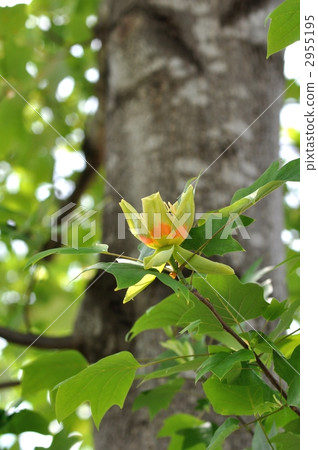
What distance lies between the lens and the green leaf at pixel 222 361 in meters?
0.51

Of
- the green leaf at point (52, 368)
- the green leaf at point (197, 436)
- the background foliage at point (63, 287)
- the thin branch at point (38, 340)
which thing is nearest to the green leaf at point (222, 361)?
the background foliage at point (63, 287)

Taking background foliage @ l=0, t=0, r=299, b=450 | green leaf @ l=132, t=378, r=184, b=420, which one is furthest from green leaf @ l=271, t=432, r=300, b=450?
green leaf @ l=132, t=378, r=184, b=420

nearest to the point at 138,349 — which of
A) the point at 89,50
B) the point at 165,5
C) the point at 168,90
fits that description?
the point at 168,90

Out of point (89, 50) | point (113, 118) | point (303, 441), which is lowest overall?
point (303, 441)

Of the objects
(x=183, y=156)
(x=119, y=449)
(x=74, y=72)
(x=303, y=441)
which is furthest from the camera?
(x=74, y=72)

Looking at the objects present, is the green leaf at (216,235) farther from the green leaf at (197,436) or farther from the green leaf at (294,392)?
the green leaf at (197,436)

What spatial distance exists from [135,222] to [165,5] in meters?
0.97

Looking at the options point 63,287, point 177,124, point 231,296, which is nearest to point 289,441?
point 231,296

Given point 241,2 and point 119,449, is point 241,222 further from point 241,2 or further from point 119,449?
point 241,2

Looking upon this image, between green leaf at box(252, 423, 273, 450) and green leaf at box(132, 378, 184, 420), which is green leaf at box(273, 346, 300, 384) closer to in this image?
green leaf at box(252, 423, 273, 450)

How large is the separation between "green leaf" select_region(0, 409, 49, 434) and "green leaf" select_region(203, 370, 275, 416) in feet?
1.38

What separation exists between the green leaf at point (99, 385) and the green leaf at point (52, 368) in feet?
0.95

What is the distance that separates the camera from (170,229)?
20.8 inches

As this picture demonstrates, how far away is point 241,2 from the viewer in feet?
4.42
